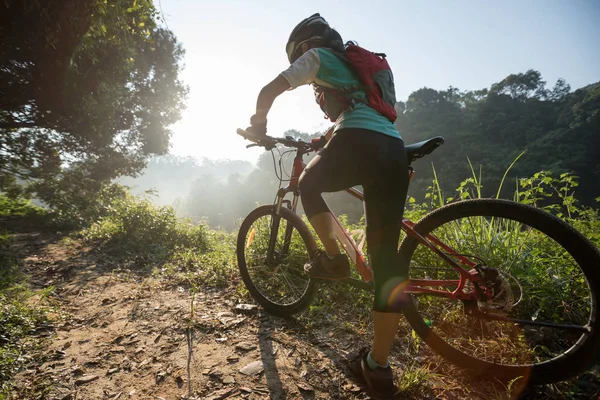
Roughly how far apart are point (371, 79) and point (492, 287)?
62.5 inches

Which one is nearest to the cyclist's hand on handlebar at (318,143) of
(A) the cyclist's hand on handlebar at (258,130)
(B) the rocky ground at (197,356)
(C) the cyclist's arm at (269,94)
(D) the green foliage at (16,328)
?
(A) the cyclist's hand on handlebar at (258,130)

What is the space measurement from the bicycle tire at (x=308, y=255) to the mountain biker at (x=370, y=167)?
777 mm

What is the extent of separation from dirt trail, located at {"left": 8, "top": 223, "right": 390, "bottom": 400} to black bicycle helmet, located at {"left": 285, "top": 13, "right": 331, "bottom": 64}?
2399 mm

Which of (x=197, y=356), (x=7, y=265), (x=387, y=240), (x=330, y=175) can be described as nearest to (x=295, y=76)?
(x=330, y=175)

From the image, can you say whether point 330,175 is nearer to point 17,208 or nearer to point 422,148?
point 422,148

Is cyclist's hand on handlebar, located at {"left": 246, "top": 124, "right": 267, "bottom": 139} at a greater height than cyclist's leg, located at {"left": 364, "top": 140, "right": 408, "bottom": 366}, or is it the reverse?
cyclist's hand on handlebar, located at {"left": 246, "top": 124, "right": 267, "bottom": 139}

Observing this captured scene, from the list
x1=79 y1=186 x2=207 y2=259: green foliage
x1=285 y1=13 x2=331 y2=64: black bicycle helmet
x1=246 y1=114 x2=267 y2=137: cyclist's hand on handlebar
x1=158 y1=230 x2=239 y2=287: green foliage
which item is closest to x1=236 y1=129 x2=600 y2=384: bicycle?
x1=246 y1=114 x2=267 y2=137: cyclist's hand on handlebar

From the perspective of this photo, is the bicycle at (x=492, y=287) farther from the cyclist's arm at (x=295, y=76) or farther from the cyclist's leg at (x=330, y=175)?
the cyclist's arm at (x=295, y=76)

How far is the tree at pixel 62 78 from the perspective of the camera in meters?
5.30

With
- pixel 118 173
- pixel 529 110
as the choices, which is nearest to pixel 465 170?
pixel 529 110

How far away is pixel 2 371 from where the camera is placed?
5.54 ft

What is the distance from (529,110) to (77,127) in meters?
57.9

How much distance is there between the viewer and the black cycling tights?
1.54 metres

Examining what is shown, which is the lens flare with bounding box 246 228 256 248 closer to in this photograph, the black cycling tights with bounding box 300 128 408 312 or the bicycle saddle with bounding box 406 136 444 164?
the black cycling tights with bounding box 300 128 408 312
